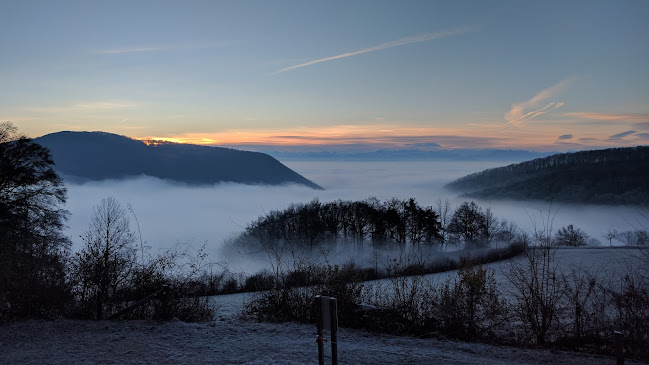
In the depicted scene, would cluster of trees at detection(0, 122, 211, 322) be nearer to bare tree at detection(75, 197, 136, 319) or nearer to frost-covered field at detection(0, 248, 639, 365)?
bare tree at detection(75, 197, 136, 319)

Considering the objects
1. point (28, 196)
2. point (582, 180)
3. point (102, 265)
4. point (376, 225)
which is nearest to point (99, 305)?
point (102, 265)

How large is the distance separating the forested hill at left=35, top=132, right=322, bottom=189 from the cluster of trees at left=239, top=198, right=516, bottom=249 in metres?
127

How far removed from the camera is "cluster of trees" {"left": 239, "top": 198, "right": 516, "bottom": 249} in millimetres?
58375

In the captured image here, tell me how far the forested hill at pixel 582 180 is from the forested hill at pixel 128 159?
112213 mm

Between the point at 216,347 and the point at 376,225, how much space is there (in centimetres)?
5367

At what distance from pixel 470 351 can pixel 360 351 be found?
235 cm

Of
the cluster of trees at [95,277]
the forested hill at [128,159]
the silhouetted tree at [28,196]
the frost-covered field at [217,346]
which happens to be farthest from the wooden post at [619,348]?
the forested hill at [128,159]

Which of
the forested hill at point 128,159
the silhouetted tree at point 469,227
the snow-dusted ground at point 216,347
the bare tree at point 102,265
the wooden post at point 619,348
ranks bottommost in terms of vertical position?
the silhouetted tree at point 469,227

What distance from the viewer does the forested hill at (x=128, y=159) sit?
168 meters

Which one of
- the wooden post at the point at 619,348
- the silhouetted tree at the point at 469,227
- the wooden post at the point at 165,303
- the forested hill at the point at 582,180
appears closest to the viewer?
the wooden post at the point at 619,348

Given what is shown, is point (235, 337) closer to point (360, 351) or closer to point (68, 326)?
point (360, 351)

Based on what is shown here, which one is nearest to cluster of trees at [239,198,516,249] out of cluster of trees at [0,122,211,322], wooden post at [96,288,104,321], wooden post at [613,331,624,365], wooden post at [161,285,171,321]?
cluster of trees at [0,122,211,322]

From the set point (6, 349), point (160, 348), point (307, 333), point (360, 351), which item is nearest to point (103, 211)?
point (6, 349)

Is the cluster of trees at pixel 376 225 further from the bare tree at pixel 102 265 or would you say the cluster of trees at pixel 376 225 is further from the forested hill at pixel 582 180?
the forested hill at pixel 582 180
